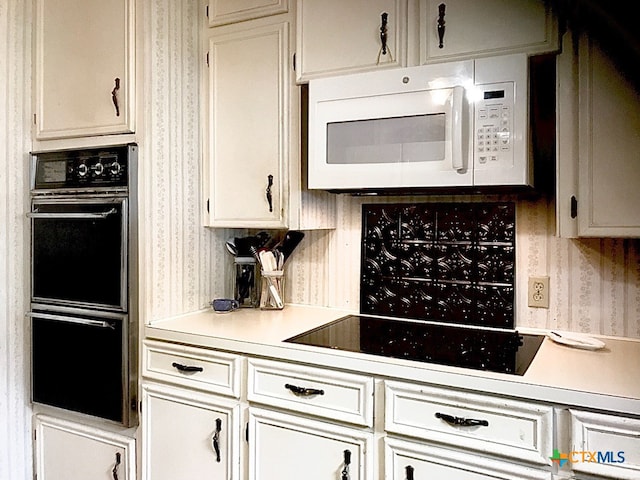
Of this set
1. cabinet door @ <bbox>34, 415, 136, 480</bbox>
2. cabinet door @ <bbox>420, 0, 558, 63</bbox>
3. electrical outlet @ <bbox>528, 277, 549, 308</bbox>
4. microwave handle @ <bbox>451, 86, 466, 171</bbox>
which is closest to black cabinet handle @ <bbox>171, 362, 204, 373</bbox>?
cabinet door @ <bbox>34, 415, 136, 480</bbox>

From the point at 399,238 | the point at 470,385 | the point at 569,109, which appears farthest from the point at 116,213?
the point at 569,109

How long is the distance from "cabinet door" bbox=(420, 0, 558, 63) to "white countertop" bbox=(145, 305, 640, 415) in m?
0.96

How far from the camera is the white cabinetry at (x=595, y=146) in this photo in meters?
1.50

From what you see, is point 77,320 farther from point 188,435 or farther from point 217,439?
point 217,439

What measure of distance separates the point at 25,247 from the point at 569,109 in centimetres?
A: 216

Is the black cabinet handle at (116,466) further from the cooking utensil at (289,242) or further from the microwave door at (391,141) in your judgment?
the microwave door at (391,141)

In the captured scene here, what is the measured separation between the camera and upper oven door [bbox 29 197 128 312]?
1.93 meters

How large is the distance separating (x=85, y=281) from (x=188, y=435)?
2.39ft

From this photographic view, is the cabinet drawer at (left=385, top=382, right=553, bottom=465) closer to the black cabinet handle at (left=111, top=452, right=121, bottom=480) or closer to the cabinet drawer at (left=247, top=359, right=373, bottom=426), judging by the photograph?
the cabinet drawer at (left=247, top=359, right=373, bottom=426)

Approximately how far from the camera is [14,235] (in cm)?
212

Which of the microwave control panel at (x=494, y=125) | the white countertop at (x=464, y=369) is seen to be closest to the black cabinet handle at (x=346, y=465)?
the white countertop at (x=464, y=369)

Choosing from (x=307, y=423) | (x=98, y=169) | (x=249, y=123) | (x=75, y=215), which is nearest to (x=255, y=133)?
(x=249, y=123)

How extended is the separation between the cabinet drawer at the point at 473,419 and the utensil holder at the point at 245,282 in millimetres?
1027

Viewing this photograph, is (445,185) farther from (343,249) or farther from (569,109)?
(343,249)
